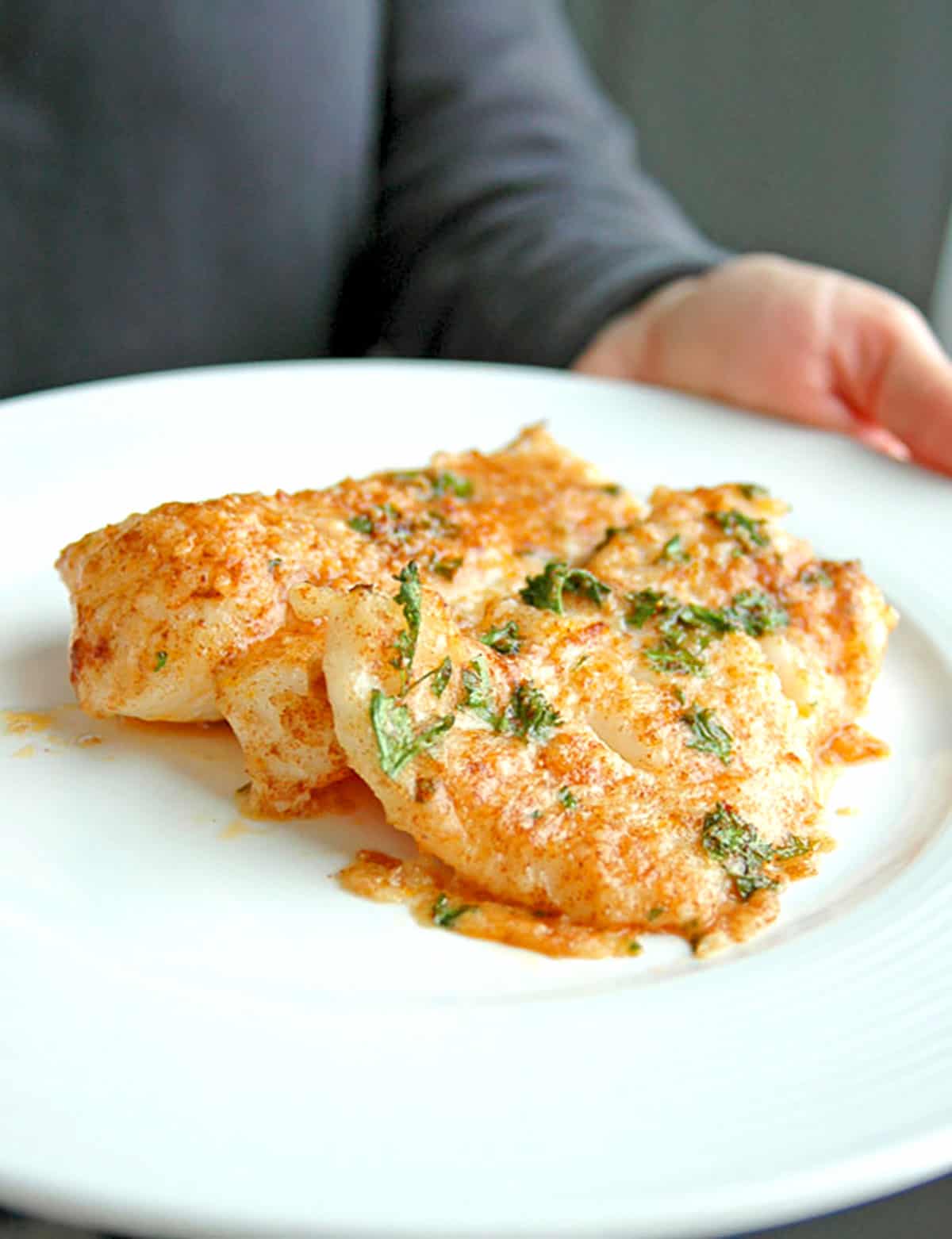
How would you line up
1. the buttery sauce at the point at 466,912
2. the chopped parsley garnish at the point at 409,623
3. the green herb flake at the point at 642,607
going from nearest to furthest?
the buttery sauce at the point at 466,912, the chopped parsley garnish at the point at 409,623, the green herb flake at the point at 642,607

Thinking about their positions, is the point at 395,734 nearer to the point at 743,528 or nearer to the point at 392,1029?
the point at 392,1029

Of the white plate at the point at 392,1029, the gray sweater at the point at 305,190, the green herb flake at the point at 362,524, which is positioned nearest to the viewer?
the white plate at the point at 392,1029

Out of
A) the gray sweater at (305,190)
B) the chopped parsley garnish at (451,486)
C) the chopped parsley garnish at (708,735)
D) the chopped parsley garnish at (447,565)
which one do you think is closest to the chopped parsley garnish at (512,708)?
the chopped parsley garnish at (708,735)

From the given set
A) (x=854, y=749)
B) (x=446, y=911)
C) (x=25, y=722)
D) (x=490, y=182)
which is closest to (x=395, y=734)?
(x=446, y=911)

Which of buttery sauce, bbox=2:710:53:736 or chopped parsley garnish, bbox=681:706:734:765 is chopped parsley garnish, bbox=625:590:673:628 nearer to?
chopped parsley garnish, bbox=681:706:734:765

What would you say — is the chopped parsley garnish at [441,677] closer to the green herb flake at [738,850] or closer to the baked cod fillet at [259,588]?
the baked cod fillet at [259,588]

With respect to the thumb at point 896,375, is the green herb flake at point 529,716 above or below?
above
